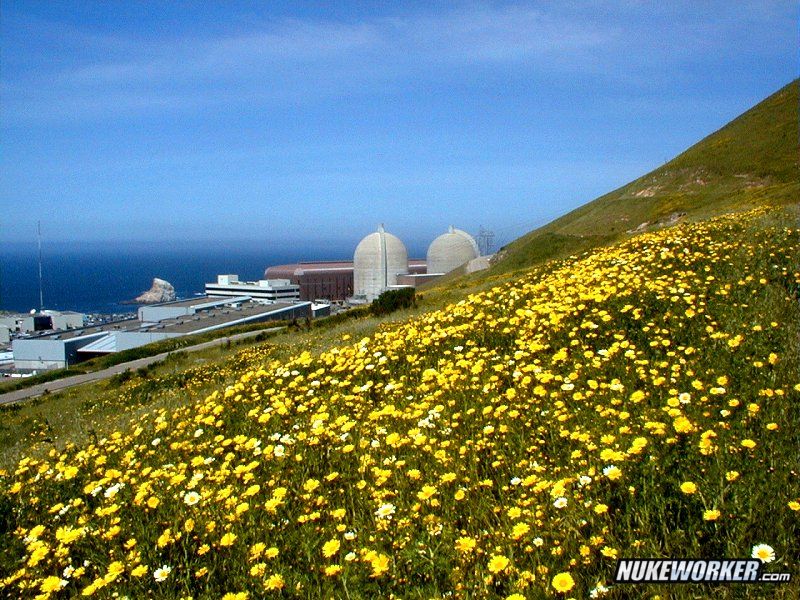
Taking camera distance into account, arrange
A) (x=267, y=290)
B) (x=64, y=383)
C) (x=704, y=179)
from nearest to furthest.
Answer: (x=64, y=383) → (x=704, y=179) → (x=267, y=290)

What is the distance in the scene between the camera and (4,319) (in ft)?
334

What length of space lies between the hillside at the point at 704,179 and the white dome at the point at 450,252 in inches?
1834

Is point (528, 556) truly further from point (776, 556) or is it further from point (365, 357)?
point (365, 357)

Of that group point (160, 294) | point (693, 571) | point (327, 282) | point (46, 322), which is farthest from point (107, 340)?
point (160, 294)

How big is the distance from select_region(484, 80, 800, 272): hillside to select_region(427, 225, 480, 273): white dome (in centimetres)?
4659

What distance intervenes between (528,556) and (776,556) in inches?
46.4

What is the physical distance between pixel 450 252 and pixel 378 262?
12.3 m

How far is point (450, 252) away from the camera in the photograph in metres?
109

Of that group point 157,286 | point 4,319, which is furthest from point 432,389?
point 157,286

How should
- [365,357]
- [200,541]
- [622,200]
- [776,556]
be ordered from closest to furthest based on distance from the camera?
[776,556] → [200,541] → [365,357] → [622,200]

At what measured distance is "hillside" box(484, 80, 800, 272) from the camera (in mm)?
46344

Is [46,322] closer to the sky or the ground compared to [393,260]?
closer to the ground

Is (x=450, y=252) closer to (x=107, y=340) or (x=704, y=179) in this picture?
(x=704, y=179)

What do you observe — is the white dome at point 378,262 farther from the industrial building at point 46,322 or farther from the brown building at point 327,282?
the industrial building at point 46,322
